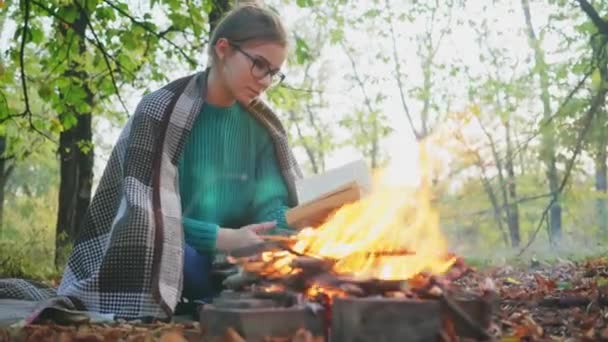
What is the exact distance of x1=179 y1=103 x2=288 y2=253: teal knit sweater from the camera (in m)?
4.00

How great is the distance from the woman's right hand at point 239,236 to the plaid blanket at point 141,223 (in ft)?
0.71

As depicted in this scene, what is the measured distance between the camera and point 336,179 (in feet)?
11.7

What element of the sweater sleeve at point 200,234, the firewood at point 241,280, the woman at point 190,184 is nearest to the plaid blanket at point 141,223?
the woman at point 190,184

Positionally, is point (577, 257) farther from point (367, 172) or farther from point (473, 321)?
point (473, 321)

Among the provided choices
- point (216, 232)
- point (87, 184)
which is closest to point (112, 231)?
point (216, 232)

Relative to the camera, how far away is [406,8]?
21.0 m

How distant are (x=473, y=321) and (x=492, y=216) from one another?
760 inches

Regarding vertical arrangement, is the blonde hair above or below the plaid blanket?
above

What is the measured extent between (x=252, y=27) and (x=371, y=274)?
1.82 metres

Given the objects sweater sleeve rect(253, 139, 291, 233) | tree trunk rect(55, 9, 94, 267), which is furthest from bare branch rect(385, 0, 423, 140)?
sweater sleeve rect(253, 139, 291, 233)

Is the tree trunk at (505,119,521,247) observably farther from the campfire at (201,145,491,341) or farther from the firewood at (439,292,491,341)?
the firewood at (439,292,491,341)

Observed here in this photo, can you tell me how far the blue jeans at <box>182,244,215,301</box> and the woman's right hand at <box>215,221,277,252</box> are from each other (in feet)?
0.64

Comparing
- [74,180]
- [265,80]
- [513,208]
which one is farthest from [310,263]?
[513,208]

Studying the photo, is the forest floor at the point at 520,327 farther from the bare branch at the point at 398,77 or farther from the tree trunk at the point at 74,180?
the bare branch at the point at 398,77
